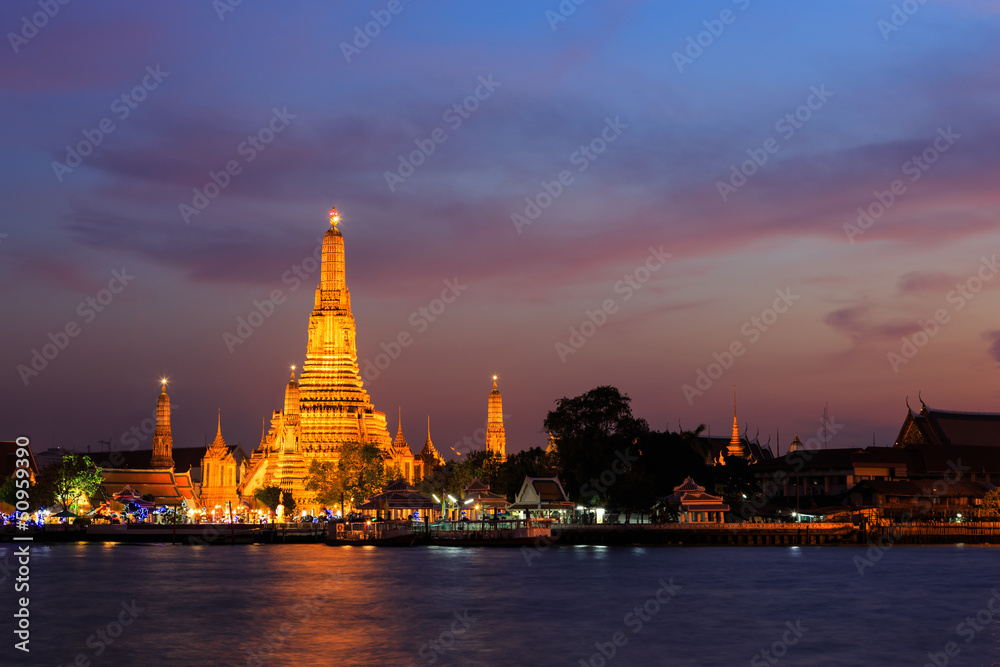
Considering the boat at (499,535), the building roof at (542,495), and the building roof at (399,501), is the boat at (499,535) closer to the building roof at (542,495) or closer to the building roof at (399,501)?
the building roof at (542,495)

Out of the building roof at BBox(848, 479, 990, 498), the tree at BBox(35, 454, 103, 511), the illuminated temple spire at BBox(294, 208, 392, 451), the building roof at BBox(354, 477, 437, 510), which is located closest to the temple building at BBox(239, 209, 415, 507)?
the illuminated temple spire at BBox(294, 208, 392, 451)

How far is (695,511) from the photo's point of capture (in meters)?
93.8

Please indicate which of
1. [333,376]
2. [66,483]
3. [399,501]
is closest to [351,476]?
[333,376]

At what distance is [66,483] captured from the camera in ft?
364

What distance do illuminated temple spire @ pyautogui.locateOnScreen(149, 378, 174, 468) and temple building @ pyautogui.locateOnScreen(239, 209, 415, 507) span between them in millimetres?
13548

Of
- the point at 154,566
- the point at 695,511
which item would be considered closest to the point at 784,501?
the point at 695,511

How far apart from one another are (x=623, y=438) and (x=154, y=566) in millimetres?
36364

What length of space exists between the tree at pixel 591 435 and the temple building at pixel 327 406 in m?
40.5

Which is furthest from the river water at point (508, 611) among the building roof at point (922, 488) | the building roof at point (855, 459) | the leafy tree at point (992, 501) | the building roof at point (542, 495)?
the building roof at point (855, 459)

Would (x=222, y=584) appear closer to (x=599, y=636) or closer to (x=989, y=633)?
(x=599, y=636)

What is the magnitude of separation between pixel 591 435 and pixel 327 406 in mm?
46959

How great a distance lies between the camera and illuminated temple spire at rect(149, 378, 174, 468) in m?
150

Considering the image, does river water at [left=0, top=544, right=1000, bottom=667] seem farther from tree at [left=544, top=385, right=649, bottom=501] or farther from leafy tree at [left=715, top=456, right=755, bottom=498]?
leafy tree at [left=715, top=456, right=755, bottom=498]

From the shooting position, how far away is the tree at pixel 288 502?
123375mm
